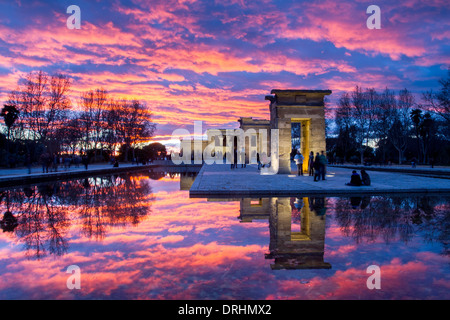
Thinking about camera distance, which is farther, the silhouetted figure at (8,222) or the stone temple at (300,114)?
the stone temple at (300,114)

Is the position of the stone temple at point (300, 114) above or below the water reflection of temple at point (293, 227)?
above

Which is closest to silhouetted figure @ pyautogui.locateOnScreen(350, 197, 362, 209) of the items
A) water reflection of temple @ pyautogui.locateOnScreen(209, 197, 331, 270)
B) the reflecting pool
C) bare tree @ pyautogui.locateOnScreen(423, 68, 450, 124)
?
the reflecting pool

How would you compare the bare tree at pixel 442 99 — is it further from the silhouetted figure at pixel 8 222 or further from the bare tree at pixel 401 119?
the silhouetted figure at pixel 8 222

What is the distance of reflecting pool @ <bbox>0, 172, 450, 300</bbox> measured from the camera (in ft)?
10.8

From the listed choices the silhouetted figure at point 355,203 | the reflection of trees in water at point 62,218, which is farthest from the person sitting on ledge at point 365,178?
the reflection of trees in water at point 62,218

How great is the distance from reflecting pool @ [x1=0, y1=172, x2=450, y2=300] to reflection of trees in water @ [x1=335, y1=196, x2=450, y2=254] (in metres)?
0.03

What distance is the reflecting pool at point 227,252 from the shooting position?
10.8 ft

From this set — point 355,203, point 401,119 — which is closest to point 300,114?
point 355,203

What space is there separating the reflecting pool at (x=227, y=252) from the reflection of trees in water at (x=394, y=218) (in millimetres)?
30

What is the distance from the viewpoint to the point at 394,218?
703 cm

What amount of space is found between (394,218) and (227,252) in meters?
4.67

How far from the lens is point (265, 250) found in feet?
15.3

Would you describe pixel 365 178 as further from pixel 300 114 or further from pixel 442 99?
pixel 442 99

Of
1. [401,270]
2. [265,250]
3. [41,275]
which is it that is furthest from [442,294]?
[41,275]
